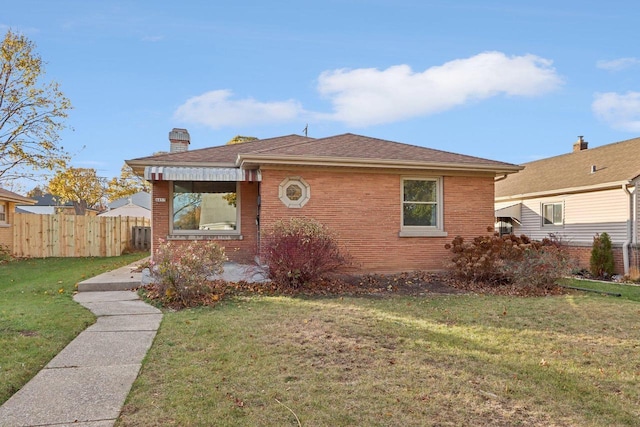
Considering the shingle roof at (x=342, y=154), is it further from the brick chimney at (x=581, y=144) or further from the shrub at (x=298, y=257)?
the brick chimney at (x=581, y=144)

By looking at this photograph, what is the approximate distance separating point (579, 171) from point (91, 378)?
20.2 metres

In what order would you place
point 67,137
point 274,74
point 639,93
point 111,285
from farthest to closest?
1. point 67,137
2. point 639,93
3. point 274,74
4. point 111,285

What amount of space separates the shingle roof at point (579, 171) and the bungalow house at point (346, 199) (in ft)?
20.9

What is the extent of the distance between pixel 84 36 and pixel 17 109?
8633 mm

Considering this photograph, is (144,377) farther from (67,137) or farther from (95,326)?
(67,137)

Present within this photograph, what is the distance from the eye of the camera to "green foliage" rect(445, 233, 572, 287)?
33.3 feet

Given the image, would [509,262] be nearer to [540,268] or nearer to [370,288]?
[540,268]

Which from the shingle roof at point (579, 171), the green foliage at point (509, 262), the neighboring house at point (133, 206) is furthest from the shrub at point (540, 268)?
the neighboring house at point (133, 206)

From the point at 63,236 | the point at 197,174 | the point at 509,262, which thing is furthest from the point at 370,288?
the point at 63,236

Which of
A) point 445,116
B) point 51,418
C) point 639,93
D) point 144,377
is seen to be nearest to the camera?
point 51,418

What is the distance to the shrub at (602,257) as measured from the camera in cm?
1519

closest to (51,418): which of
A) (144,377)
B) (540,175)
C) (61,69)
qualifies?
(144,377)

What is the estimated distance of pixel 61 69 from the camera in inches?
741

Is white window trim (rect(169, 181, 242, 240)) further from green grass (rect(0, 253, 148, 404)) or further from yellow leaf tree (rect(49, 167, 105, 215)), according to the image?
yellow leaf tree (rect(49, 167, 105, 215))
